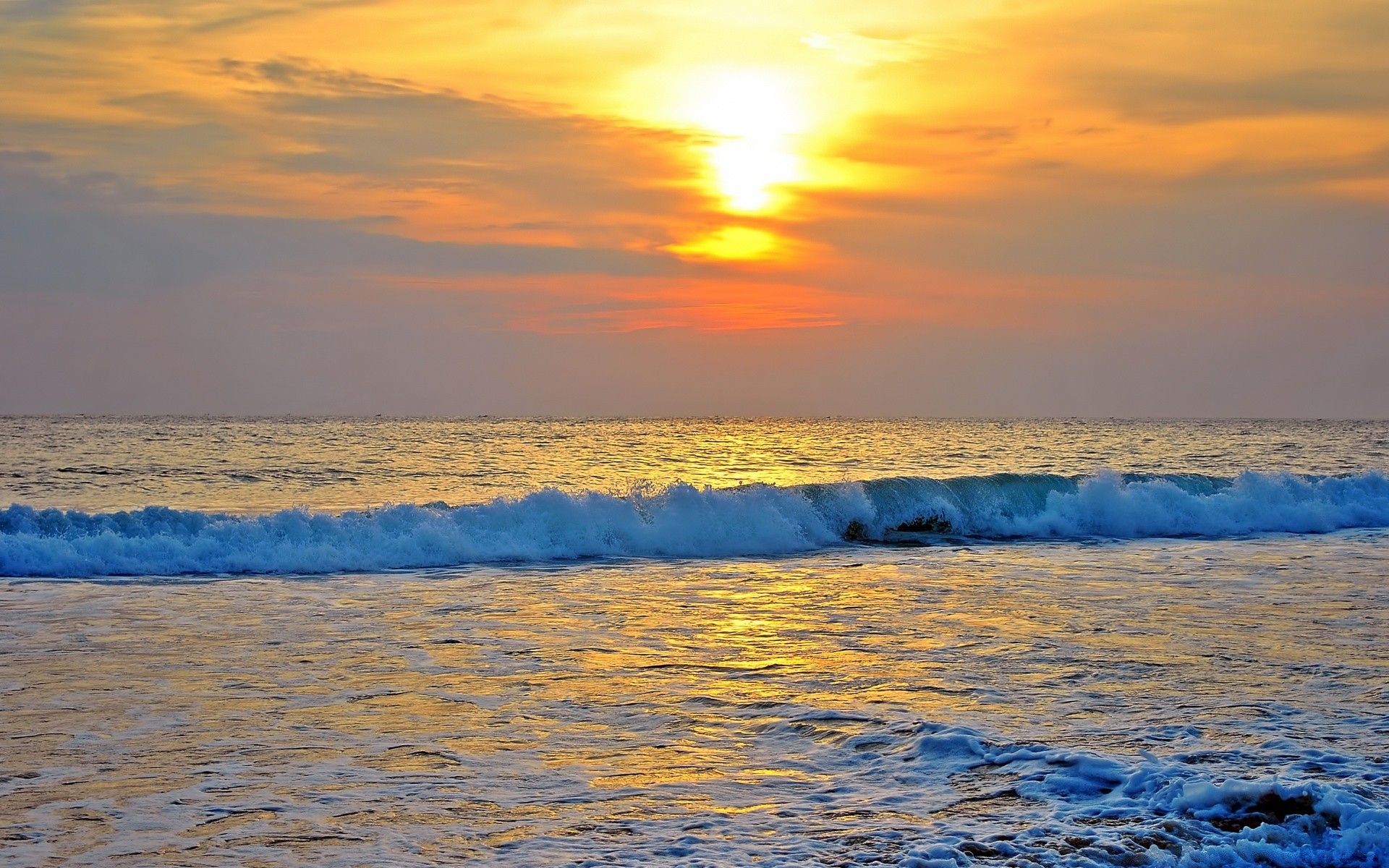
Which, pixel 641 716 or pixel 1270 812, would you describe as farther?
pixel 641 716

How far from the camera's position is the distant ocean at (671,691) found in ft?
19.9

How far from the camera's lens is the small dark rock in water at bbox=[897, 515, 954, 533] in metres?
25.8

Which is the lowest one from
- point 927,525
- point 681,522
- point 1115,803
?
point 927,525

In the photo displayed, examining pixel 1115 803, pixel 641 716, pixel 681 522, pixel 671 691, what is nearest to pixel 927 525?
pixel 681 522

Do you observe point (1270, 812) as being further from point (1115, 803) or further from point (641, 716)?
point (641, 716)

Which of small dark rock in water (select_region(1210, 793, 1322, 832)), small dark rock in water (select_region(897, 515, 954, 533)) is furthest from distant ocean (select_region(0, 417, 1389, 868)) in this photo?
small dark rock in water (select_region(897, 515, 954, 533))

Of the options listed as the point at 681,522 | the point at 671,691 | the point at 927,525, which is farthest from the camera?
the point at 927,525

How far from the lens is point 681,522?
2241 cm

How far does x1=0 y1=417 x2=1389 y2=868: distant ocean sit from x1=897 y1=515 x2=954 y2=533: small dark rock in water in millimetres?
1615

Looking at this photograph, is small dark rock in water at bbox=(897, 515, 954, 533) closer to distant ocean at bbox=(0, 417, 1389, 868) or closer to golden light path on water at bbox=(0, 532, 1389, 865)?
distant ocean at bbox=(0, 417, 1389, 868)

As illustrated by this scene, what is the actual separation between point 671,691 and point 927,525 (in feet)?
58.2

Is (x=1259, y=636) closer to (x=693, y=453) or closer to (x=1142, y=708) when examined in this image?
(x=1142, y=708)

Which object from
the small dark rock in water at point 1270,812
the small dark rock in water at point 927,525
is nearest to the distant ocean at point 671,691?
the small dark rock in water at point 1270,812

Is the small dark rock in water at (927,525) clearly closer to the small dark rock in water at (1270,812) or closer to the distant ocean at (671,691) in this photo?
the distant ocean at (671,691)
